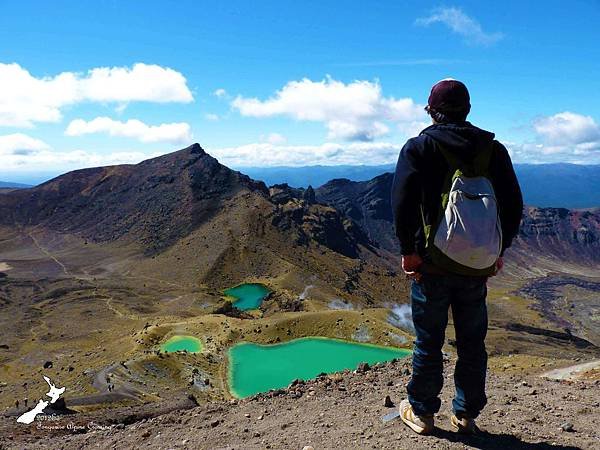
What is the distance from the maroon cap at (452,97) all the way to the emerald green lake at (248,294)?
327 ft

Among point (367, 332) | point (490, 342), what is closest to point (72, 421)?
point (367, 332)

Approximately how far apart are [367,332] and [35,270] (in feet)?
379

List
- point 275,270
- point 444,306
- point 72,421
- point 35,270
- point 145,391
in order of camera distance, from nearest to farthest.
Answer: point 444,306, point 72,421, point 145,391, point 275,270, point 35,270

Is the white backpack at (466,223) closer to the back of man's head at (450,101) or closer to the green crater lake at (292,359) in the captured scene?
the back of man's head at (450,101)

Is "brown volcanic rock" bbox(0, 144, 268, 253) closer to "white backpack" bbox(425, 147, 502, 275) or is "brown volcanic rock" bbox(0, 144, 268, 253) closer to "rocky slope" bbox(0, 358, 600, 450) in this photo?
"rocky slope" bbox(0, 358, 600, 450)

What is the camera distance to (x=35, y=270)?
5527 inches

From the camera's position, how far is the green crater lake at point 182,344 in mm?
58688

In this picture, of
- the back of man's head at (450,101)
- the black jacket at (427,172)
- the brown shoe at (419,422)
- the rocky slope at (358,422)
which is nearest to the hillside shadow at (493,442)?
the rocky slope at (358,422)

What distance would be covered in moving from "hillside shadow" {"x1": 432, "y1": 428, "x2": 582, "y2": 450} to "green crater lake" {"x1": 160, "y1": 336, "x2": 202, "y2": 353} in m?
53.5

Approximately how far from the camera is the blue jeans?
671 cm

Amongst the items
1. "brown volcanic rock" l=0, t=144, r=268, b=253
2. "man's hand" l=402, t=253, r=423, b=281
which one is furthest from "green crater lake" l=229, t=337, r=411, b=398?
"brown volcanic rock" l=0, t=144, r=268, b=253

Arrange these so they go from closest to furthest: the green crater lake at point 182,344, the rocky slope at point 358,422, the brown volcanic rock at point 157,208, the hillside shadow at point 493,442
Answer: the hillside shadow at point 493,442 < the rocky slope at point 358,422 < the green crater lake at point 182,344 < the brown volcanic rock at point 157,208

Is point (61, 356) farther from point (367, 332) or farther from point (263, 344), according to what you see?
point (367, 332)

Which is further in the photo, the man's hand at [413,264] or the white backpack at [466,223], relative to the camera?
the man's hand at [413,264]
